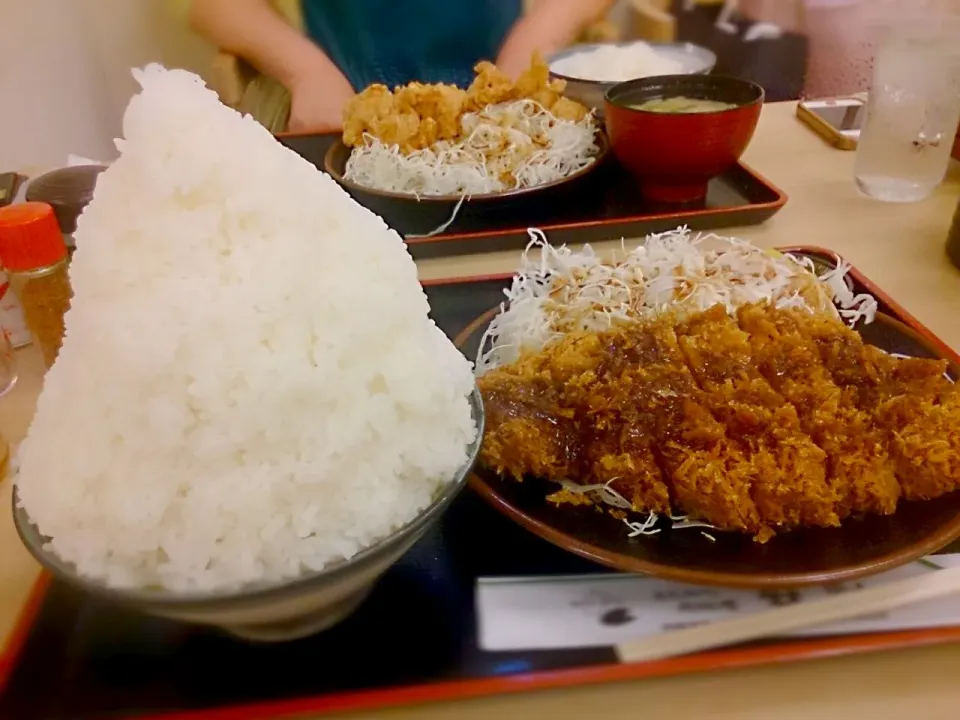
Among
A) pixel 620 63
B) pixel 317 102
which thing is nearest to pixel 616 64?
pixel 620 63

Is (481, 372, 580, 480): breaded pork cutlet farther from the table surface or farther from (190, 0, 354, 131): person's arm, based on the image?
(190, 0, 354, 131): person's arm

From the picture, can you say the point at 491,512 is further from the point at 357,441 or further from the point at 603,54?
the point at 603,54

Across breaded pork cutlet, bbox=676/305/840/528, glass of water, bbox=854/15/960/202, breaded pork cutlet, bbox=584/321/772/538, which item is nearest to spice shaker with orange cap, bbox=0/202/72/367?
breaded pork cutlet, bbox=584/321/772/538

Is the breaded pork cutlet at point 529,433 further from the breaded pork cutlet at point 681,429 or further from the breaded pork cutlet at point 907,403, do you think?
the breaded pork cutlet at point 907,403

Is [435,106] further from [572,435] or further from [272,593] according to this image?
[272,593]

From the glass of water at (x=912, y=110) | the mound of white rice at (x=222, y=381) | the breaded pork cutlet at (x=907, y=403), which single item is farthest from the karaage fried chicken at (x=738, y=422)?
the glass of water at (x=912, y=110)

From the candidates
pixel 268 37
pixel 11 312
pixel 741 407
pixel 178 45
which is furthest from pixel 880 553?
pixel 178 45
